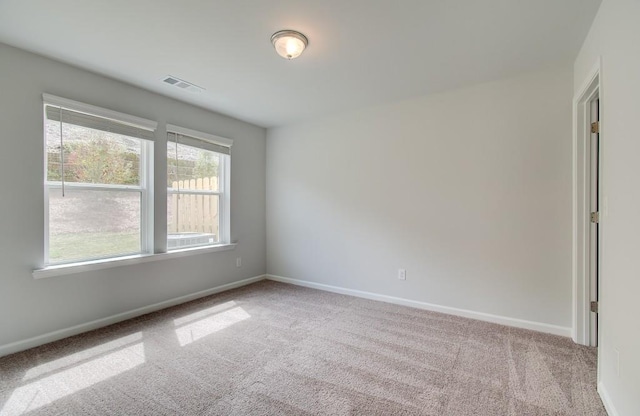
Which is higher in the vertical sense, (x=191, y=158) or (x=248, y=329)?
(x=191, y=158)

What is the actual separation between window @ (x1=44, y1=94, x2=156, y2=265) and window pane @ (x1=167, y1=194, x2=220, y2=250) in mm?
299

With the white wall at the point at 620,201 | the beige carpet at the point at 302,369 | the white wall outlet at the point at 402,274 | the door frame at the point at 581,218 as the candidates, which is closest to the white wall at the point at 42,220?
the beige carpet at the point at 302,369

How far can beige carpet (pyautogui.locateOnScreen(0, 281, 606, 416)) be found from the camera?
184 cm

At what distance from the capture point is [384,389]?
200 centimetres

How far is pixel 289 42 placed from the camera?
2.28m

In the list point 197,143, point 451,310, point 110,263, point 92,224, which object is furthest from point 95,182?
point 451,310

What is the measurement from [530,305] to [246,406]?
2816 millimetres

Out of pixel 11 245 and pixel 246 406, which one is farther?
pixel 11 245

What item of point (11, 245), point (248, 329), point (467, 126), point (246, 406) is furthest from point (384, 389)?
point (11, 245)

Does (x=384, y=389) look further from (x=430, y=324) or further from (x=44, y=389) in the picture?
(x=44, y=389)

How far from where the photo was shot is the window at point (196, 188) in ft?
12.0

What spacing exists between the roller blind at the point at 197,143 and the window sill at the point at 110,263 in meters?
1.36

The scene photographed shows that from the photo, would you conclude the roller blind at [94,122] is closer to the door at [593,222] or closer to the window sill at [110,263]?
the window sill at [110,263]

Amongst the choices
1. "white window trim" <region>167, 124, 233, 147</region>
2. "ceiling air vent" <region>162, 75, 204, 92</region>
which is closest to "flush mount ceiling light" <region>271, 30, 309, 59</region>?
"ceiling air vent" <region>162, 75, 204, 92</region>
